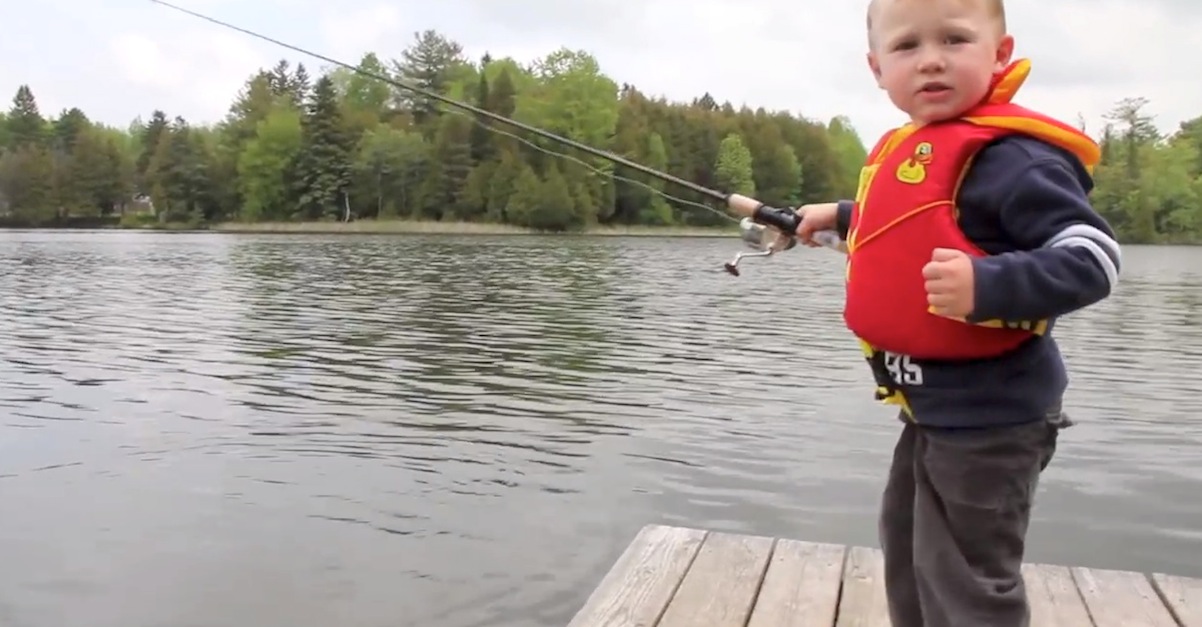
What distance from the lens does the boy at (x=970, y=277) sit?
2.43 meters

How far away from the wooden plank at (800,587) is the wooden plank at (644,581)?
0.33 meters

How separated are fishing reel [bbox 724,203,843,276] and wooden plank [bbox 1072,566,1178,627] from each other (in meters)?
1.68

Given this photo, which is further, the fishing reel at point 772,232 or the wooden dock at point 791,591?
the wooden dock at point 791,591

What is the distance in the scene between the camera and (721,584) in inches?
169

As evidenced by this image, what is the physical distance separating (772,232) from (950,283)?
1.41m

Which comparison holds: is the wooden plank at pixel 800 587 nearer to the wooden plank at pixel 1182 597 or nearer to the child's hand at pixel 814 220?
the wooden plank at pixel 1182 597

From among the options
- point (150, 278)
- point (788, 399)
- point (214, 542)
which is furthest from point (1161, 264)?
point (214, 542)

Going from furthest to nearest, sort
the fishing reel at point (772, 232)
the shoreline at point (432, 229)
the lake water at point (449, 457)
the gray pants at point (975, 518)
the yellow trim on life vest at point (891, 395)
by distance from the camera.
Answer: the shoreline at point (432, 229)
the lake water at point (449, 457)
the fishing reel at point (772, 232)
the yellow trim on life vest at point (891, 395)
the gray pants at point (975, 518)

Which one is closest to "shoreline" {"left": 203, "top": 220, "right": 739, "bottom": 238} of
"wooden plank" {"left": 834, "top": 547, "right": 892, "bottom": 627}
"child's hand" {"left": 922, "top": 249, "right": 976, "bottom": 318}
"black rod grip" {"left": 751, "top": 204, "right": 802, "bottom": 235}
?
"wooden plank" {"left": 834, "top": 547, "right": 892, "bottom": 627}

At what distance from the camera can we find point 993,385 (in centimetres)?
263

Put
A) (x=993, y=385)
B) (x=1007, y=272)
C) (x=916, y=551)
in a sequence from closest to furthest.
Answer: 1. (x=1007, y=272)
2. (x=993, y=385)
3. (x=916, y=551)

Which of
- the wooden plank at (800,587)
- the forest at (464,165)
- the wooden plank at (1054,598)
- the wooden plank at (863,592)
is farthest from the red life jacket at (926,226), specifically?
the forest at (464,165)

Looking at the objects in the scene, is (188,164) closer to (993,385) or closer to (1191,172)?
(1191,172)

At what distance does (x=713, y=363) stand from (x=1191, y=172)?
9732cm
